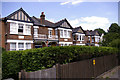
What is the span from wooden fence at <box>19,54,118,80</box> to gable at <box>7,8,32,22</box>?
12281mm

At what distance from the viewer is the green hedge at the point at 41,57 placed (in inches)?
196

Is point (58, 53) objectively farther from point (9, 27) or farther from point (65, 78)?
point (9, 27)

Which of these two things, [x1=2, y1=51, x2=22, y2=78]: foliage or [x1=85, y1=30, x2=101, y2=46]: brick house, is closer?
[x1=2, y1=51, x2=22, y2=78]: foliage

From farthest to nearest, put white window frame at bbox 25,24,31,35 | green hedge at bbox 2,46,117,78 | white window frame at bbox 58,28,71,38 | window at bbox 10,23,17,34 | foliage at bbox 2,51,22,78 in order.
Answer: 1. white window frame at bbox 58,28,71,38
2. white window frame at bbox 25,24,31,35
3. window at bbox 10,23,17,34
4. foliage at bbox 2,51,22,78
5. green hedge at bbox 2,46,117,78

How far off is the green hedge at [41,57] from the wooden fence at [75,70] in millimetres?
454

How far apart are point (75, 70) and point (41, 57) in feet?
7.25

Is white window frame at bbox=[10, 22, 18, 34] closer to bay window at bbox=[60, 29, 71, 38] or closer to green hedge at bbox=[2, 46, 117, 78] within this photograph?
green hedge at bbox=[2, 46, 117, 78]

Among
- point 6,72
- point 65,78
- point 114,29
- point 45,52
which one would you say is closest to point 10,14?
point 6,72

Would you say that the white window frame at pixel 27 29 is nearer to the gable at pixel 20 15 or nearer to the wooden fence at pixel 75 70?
the gable at pixel 20 15

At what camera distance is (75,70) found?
538 cm

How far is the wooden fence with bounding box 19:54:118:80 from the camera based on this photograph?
12.5 feet

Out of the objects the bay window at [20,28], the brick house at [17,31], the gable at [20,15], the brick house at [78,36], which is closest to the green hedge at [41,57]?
the brick house at [17,31]

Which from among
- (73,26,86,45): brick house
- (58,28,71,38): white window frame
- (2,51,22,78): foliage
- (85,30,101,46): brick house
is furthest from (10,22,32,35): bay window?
(85,30,101,46): brick house

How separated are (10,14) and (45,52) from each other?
1169 cm
